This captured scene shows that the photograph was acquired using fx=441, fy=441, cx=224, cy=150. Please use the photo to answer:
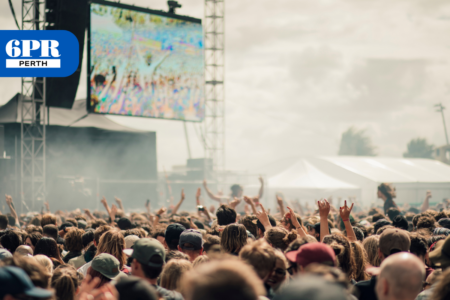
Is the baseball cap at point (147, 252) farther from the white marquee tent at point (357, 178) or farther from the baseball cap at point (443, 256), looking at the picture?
the white marquee tent at point (357, 178)

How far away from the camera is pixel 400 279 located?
2367 mm

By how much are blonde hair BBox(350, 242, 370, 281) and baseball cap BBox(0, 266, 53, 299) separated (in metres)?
2.67

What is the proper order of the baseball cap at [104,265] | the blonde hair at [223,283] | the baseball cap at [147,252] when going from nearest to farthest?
the blonde hair at [223,283], the baseball cap at [147,252], the baseball cap at [104,265]

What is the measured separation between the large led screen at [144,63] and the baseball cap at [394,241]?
51.1 feet

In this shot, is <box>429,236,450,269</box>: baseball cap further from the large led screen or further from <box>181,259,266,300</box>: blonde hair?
the large led screen

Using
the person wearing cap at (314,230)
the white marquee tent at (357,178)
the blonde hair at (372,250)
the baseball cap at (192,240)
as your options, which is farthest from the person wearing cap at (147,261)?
the white marquee tent at (357,178)

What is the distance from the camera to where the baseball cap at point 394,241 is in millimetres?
3701

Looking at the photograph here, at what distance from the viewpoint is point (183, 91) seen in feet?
66.3

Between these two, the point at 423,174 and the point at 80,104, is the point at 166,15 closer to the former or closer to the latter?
the point at 80,104

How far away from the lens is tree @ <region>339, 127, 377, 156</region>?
291ft

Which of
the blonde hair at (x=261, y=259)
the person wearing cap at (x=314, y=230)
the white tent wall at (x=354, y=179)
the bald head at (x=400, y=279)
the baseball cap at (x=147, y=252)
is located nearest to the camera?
the bald head at (x=400, y=279)

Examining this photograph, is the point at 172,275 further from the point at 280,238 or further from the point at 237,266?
the point at 237,266

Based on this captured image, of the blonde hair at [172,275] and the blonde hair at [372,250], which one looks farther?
the blonde hair at [372,250]

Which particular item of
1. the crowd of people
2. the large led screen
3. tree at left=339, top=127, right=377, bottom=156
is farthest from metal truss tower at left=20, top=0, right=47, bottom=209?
tree at left=339, top=127, right=377, bottom=156
